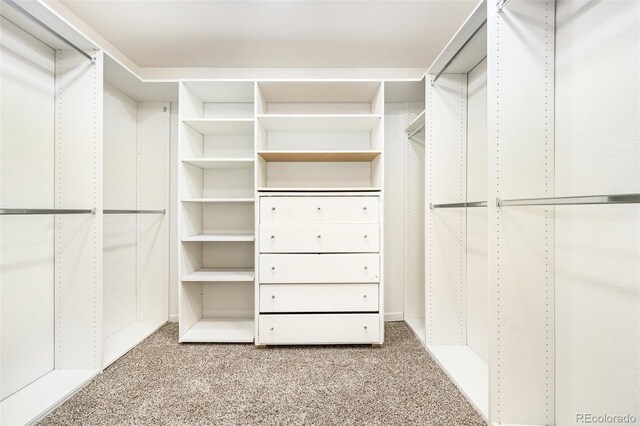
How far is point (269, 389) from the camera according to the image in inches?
61.8

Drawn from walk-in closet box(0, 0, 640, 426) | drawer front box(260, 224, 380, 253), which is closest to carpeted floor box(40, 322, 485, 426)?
walk-in closet box(0, 0, 640, 426)

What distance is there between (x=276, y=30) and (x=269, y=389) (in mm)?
2337

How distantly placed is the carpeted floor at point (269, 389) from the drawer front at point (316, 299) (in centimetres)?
30

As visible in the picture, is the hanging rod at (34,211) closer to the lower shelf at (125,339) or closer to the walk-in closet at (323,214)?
the walk-in closet at (323,214)

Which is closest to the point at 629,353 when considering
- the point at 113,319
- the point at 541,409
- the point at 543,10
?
the point at 541,409

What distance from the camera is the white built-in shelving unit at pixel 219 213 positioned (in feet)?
7.32

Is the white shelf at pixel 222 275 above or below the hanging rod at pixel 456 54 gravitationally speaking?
below

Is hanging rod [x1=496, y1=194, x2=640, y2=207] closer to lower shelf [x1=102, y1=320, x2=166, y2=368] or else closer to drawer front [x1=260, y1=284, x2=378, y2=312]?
drawer front [x1=260, y1=284, x2=378, y2=312]

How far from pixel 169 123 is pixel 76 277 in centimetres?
146

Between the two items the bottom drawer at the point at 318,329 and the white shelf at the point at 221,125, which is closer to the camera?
the bottom drawer at the point at 318,329

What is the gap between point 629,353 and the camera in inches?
38.2

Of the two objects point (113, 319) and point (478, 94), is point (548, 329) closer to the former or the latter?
point (478, 94)

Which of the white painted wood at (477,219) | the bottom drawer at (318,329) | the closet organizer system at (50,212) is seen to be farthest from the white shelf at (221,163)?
the white painted wood at (477,219)

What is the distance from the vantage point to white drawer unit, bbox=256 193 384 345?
202 centimetres
